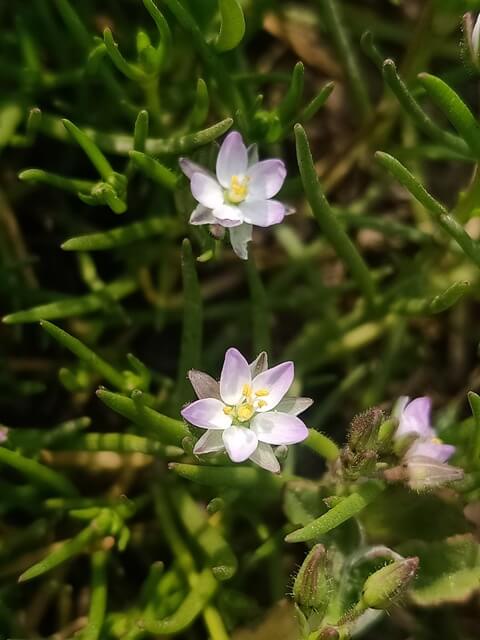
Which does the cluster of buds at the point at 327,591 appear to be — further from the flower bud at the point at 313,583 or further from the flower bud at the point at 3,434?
the flower bud at the point at 3,434

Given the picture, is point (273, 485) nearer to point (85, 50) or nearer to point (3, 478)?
point (3, 478)

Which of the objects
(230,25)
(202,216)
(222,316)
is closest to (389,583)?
(202,216)

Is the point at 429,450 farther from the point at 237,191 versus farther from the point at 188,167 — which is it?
the point at 188,167

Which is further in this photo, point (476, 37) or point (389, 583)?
point (476, 37)

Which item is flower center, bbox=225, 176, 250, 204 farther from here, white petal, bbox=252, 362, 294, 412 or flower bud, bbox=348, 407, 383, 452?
flower bud, bbox=348, 407, 383, 452

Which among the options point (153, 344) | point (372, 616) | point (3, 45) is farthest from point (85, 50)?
point (372, 616)
